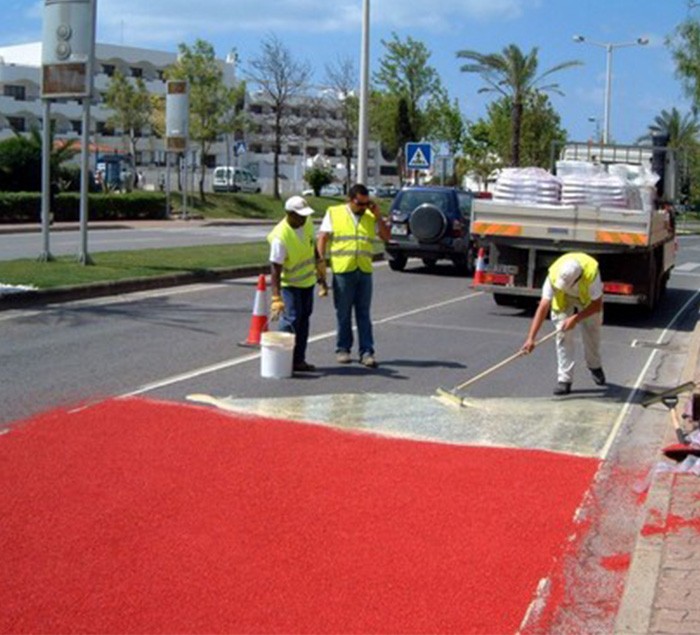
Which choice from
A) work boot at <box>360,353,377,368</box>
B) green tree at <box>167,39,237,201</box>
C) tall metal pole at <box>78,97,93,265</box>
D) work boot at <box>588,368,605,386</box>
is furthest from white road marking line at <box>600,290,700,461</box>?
green tree at <box>167,39,237,201</box>

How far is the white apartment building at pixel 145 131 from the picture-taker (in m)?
72.3

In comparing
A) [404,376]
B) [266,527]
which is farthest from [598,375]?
[266,527]

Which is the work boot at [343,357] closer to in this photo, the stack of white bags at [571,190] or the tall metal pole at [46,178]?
the stack of white bags at [571,190]

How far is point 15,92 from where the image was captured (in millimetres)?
81125

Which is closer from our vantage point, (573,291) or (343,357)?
(573,291)

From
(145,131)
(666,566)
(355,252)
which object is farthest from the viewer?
(145,131)

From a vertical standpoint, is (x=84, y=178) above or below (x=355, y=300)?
above

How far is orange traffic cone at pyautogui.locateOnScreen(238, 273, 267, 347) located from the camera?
11.9 metres

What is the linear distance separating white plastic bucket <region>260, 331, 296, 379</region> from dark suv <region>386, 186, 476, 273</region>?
40.2 feet

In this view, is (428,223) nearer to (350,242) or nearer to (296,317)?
(350,242)

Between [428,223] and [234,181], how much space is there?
149 feet

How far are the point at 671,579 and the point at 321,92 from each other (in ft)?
213

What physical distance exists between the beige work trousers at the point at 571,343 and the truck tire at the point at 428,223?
11.9 metres

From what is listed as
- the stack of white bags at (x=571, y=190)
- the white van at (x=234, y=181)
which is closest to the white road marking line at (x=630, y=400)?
the stack of white bags at (x=571, y=190)
